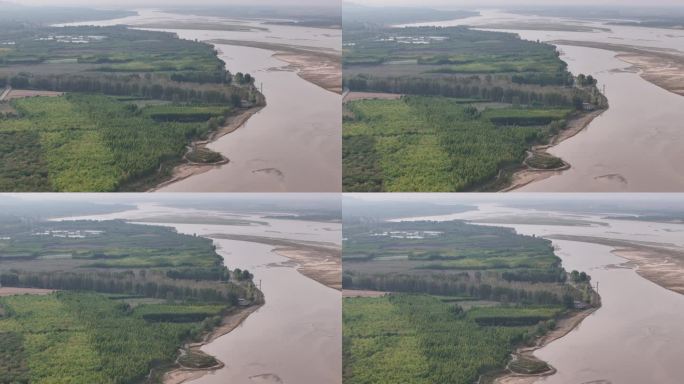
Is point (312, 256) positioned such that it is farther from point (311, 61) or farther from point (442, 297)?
point (311, 61)

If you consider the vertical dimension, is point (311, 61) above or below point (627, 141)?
above

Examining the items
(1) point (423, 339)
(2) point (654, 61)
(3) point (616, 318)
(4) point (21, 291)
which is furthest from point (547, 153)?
(4) point (21, 291)

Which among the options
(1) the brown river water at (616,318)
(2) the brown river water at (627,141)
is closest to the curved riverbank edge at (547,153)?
(2) the brown river water at (627,141)

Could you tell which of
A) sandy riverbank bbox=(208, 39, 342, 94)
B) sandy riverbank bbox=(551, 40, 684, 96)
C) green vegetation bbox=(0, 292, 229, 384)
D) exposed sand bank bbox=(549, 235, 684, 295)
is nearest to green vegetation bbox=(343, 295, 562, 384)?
exposed sand bank bbox=(549, 235, 684, 295)

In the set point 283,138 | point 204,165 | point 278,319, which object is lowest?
point 278,319

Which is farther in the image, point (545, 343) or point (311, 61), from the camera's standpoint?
point (311, 61)

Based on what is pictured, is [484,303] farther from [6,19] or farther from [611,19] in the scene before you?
Answer: [6,19]
